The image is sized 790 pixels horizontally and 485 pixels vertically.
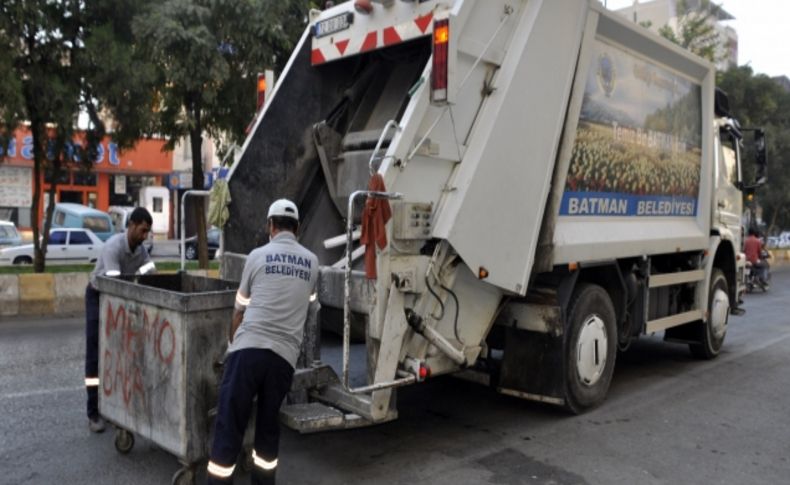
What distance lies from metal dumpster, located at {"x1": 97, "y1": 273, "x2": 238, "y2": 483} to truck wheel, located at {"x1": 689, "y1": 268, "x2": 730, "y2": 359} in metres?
5.71

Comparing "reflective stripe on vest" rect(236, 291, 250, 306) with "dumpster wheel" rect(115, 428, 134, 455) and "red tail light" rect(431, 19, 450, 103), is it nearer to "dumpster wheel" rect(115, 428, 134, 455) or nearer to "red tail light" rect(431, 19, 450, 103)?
"dumpster wheel" rect(115, 428, 134, 455)

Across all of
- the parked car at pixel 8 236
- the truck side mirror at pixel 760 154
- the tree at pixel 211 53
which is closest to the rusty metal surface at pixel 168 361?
the tree at pixel 211 53

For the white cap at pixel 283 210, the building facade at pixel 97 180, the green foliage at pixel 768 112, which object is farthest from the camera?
the building facade at pixel 97 180

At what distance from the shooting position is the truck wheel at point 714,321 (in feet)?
24.3

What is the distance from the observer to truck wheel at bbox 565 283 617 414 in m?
5.10

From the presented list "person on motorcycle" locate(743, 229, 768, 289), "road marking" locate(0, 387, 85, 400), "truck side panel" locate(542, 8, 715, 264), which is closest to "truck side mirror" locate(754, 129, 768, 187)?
"truck side panel" locate(542, 8, 715, 264)

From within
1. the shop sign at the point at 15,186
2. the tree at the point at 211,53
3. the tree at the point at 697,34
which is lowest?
the shop sign at the point at 15,186

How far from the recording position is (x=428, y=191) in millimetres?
4059

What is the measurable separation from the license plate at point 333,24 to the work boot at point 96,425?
10.5 feet

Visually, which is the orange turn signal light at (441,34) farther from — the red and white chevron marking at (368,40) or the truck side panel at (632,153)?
the truck side panel at (632,153)

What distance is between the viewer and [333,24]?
512 centimetres

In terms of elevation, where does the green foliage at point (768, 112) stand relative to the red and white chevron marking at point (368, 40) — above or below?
above

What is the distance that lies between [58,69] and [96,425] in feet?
23.6

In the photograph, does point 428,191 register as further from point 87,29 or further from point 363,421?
point 87,29
